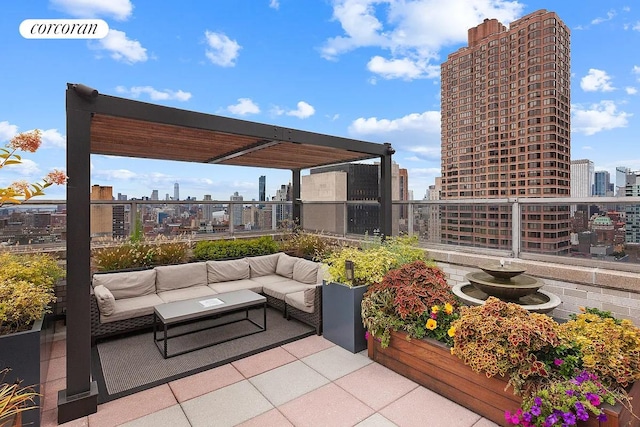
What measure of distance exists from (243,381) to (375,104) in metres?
10.1

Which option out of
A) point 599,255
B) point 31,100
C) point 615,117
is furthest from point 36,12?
point 615,117

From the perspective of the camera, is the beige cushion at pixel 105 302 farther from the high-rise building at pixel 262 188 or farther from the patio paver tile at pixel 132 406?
the high-rise building at pixel 262 188

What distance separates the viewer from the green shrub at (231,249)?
5484 millimetres

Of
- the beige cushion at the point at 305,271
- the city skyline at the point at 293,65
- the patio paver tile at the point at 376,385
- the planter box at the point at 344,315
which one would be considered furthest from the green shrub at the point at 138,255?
the patio paver tile at the point at 376,385

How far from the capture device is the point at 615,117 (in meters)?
8.28

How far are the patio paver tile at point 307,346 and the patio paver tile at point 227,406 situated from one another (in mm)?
778

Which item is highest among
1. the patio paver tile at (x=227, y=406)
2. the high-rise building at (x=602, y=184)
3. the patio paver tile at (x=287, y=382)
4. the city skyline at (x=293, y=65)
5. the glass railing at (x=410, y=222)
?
the city skyline at (x=293, y=65)

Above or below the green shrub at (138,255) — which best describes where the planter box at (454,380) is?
below

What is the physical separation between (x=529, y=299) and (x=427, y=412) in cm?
150

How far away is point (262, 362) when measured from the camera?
132 inches

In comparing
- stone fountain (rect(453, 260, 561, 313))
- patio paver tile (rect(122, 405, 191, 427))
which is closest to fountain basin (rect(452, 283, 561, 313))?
stone fountain (rect(453, 260, 561, 313))

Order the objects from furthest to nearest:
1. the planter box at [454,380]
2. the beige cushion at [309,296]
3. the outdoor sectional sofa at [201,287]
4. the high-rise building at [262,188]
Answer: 1. the high-rise building at [262,188]
2. the beige cushion at [309,296]
3. the outdoor sectional sofa at [201,287]
4. the planter box at [454,380]

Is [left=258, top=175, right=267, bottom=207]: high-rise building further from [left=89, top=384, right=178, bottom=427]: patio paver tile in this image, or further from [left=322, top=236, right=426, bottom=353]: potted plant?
[left=89, top=384, right=178, bottom=427]: patio paver tile

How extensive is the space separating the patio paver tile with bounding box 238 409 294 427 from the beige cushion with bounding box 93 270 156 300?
2.89m
